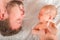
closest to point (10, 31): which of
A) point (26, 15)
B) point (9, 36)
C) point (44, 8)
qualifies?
point (9, 36)

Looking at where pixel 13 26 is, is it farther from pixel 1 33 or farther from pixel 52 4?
pixel 52 4

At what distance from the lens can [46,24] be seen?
933 millimetres

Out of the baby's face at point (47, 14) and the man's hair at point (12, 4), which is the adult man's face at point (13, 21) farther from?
the baby's face at point (47, 14)

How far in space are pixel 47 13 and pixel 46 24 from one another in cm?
7

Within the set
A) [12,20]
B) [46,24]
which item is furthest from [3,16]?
[46,24]

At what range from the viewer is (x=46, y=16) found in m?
0.95

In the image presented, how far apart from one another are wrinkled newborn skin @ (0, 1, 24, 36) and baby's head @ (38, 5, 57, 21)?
0.41 ft

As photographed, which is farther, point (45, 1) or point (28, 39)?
point (45, 1)

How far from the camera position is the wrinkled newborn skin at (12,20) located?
0.91m

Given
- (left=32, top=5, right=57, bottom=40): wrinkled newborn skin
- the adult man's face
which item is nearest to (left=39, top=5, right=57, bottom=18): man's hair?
(left=32, top=5, right=57, bottom=40): wrinkled newborn skin

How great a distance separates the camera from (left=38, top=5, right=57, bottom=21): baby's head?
0.95 metres

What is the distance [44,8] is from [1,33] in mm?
323

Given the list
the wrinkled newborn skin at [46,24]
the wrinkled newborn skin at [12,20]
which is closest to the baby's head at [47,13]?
the wrinkled newborn skin at [46,24]

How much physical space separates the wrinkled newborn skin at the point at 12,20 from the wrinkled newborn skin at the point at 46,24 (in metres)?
0.11
